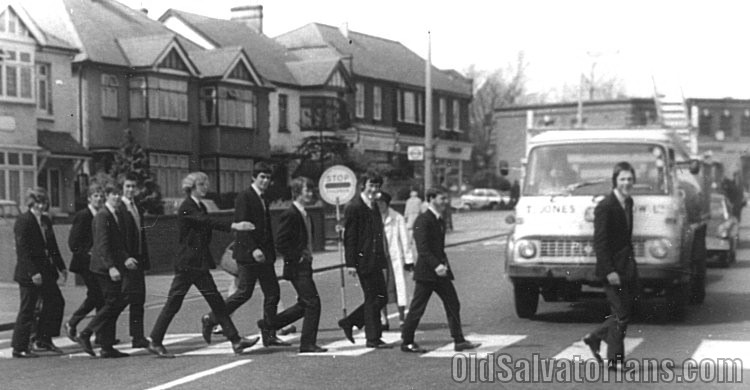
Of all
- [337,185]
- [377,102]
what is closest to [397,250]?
[337,185]

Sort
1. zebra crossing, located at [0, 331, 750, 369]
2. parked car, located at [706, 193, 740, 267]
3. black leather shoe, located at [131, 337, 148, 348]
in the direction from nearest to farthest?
zebra crossing, located at [0, 331, 750, 369], black leather shoe, located at [131, 337, 148, 348], parked car, located at [706, 193, 740, 267]

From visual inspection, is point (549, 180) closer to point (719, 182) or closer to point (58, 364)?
point (58, 364)

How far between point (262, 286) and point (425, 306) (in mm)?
1744

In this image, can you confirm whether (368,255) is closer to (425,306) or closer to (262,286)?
(425,306)

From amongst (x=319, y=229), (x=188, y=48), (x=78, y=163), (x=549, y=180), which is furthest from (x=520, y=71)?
(x=549, y=180)

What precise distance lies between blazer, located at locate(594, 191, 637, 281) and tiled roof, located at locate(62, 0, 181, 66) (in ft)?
106

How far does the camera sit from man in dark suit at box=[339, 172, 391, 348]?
36.3 ft

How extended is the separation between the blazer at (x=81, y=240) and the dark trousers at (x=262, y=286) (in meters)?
1.81

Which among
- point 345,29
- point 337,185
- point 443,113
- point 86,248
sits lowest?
point 86,248

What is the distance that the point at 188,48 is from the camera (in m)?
47.9

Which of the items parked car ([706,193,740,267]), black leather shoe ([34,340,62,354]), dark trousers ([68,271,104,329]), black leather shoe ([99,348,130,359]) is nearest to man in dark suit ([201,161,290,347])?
black leather shoe ([99,348,130,359])

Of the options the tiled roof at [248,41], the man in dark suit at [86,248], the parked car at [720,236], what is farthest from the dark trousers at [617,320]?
the tiled roof at [248,41]

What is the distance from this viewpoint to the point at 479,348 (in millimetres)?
10922

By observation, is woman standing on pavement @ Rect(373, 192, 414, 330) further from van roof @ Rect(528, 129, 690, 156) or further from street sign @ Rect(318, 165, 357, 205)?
street sign @ Rect(318, 165, 357, 205)
